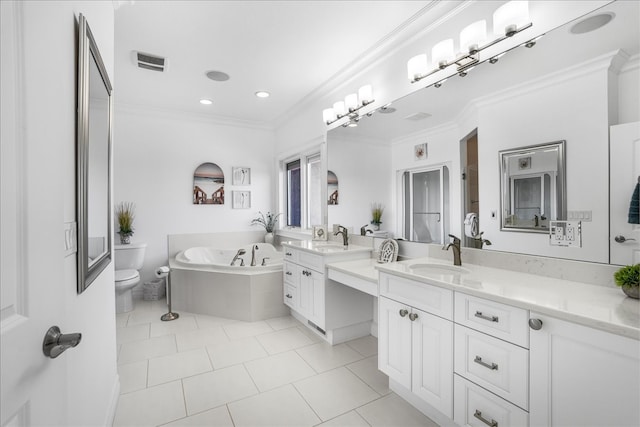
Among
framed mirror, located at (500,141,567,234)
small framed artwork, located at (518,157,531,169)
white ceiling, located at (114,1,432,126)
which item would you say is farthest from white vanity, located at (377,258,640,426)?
white ceiling, located at (114,1,432,126)

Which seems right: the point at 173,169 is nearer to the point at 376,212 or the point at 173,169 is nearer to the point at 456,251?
the point at 376,212

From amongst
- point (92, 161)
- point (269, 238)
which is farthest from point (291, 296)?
point (92, 161)

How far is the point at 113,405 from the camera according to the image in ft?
5.66

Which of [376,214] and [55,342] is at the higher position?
[376,214]

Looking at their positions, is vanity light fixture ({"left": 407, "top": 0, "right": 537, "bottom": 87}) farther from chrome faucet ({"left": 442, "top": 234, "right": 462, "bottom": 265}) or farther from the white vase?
the white vase

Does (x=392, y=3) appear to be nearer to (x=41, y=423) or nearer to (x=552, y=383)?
(x=552, y=383)

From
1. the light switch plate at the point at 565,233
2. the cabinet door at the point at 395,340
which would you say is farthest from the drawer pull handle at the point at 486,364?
the light switch plate at the point at 565,233

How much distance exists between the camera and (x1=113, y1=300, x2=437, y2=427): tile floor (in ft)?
5.65

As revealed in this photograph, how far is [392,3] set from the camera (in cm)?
198

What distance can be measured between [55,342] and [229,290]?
8.77 feet

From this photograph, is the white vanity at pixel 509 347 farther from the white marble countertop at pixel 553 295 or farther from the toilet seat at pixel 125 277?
the toilet seat at pixel 125 277

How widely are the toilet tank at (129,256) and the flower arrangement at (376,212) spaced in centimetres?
286

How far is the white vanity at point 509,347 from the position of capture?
1003 millimetres

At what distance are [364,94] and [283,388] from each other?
2414 millimetres
